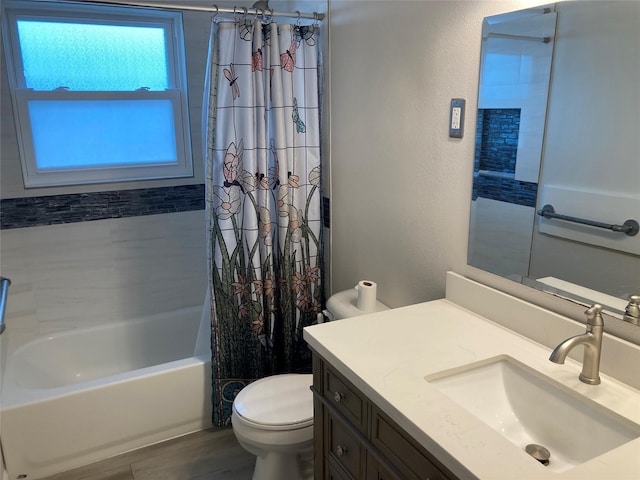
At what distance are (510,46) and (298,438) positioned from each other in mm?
1484

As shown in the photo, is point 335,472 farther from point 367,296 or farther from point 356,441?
point 367,296

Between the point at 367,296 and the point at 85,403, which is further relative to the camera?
the point at 85,403

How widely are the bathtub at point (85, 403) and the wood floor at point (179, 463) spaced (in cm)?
5

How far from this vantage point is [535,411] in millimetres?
1289

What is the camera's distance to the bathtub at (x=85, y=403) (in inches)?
83.4

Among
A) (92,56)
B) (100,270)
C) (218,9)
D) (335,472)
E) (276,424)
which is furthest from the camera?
(100,270)

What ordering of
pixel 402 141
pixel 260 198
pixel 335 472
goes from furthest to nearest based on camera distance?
1. pixel 260 198
2. pixel 402 141
3. pixel 335 472

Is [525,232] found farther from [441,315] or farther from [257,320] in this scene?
[257,320]

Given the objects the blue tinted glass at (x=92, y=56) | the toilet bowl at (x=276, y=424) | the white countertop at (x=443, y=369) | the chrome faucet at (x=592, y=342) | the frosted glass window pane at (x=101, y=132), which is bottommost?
the toilet bowl at (x=276, y=424)

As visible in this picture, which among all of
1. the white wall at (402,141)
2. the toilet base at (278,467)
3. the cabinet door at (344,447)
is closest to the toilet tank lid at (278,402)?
the toilet base at (278,467)

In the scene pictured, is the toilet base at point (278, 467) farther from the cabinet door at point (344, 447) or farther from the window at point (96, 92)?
the window at point (96, 92)

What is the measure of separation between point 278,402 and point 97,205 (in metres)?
1.58

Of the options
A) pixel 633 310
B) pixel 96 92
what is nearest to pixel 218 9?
pixel 96 92

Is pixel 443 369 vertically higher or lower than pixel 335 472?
higher
